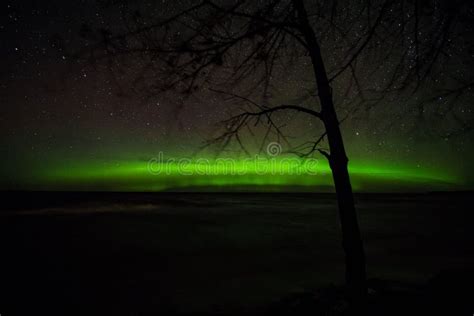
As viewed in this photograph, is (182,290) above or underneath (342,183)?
underneath

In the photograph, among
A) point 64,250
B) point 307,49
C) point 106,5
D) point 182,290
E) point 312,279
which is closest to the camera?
point 106,5

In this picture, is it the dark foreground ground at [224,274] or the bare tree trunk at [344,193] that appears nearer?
the bare tree trunk at [344,193]

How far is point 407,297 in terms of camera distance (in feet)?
15.4

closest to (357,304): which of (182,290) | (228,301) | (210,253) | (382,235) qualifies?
(228,301)

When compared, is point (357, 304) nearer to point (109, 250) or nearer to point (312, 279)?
point (312, 279)

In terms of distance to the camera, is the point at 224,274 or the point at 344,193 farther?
the point at 224,274

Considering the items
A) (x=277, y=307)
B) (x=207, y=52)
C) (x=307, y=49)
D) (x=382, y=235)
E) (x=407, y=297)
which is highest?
(x=307, y=49)

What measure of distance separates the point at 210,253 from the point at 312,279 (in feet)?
21.4

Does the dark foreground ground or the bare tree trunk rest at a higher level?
the bare tree trunk

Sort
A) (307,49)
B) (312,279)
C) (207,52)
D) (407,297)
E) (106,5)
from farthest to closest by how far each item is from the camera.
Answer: (312,279) < (407,297) < (307,49) < (207,52) < (106,5)

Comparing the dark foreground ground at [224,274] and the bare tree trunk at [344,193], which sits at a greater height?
the bare tree trunk at [344,193]

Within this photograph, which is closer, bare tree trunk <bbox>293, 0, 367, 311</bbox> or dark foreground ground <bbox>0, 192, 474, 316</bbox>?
bare tree trunk <bbox>293, 0, 367, 311</bbox>

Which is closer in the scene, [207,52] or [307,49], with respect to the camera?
[207,52]

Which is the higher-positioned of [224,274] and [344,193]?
[344,193]
